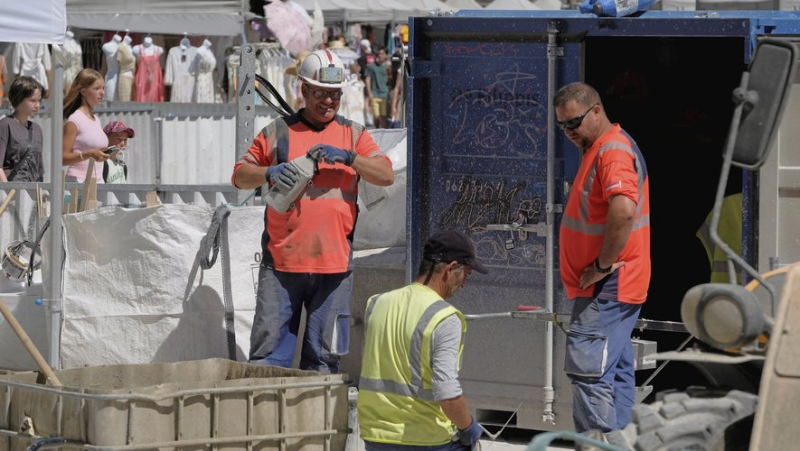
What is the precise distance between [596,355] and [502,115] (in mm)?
1544

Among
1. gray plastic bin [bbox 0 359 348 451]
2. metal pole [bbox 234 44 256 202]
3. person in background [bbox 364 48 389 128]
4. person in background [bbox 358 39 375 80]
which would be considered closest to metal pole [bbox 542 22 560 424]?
gray plastic bin [bbox 0 359 348 451]

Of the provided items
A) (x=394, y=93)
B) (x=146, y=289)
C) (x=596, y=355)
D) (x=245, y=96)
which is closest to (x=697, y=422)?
(x=596, y=355)

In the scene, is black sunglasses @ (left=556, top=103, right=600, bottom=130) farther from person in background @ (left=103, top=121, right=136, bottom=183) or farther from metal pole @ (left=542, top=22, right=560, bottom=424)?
person in background @ (left=103, top=121, right=136, bottom=183)

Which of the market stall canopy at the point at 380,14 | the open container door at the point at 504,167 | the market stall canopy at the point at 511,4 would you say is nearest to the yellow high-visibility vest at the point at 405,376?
the open container door at the point at 504,167

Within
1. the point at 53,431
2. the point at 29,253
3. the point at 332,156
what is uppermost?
the point at 332,156

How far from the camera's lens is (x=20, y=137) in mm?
10969

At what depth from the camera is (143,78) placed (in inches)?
923

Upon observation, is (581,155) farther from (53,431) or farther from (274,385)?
(53,431)

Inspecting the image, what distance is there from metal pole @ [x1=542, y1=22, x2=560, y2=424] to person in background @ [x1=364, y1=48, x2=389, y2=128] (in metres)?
19.3

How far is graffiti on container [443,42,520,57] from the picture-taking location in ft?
24.1

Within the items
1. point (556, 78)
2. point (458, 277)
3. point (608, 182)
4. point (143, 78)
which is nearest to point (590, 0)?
point (556, 78)

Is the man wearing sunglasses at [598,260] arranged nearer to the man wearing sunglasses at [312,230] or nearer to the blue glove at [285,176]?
the man wearing sunglasses at [312,230]

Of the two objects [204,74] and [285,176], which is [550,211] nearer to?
[285,176]

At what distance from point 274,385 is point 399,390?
830 millimetres
